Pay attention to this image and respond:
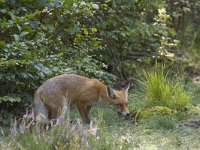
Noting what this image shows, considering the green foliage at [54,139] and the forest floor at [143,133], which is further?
the forest floor at [143,133]

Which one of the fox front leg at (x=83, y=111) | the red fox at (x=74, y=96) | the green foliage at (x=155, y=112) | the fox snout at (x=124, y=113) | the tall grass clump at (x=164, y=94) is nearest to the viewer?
the red fox at (x=74, y=96)

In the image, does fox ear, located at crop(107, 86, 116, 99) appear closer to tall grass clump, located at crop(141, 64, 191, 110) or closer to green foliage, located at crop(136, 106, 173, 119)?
green foliage, located at crop(136, 106, 173, 119)

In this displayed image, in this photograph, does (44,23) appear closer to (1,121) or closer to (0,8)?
(0,8)

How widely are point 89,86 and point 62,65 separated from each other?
62 centimetres

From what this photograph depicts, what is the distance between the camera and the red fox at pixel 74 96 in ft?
22.3

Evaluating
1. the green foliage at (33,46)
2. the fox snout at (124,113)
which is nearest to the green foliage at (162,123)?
the fox snout at (124,113)

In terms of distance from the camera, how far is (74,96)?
7.21 meters

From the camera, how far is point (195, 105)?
8.41m

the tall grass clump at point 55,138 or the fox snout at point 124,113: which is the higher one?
the tall grass clump at point 55,138

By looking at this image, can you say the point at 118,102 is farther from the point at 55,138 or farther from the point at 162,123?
the point at 55,138

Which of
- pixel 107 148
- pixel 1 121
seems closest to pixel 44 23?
pixel 1 121

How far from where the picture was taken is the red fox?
680cm

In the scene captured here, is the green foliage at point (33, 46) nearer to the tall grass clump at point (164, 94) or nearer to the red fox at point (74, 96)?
the red fox at point (74, 96)

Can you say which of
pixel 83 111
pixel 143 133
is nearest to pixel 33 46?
pixel 83 111
